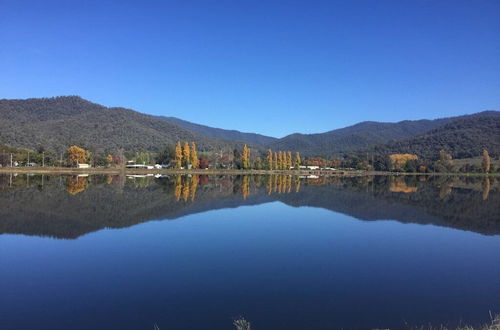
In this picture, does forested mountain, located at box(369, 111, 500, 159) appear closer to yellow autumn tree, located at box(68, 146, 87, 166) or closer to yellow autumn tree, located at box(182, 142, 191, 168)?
yellow autumn tree, located at box(182, 142, 191, 168)

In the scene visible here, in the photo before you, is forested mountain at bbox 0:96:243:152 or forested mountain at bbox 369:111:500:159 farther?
forested mountain at bbox 369:111:500:159

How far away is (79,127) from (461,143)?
→ 14639 cm

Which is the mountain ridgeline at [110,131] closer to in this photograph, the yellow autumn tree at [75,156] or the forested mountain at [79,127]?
the forested mountain at [79,127]

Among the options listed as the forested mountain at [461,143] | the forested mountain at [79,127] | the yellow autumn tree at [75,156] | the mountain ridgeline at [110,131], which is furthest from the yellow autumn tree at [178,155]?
the forested mountain at [461,143]

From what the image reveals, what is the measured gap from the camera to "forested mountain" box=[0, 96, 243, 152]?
110m

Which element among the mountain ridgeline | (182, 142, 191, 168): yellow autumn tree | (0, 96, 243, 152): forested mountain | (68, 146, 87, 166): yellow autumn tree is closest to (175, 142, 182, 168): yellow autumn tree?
(182, 142, 191, 168): yellow autumn tree

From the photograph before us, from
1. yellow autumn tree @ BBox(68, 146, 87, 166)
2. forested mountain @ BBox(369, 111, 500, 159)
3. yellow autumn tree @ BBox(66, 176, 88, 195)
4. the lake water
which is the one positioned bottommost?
the lake water

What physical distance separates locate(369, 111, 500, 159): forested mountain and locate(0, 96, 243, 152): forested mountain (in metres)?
85.3

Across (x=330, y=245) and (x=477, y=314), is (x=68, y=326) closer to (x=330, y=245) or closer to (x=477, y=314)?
(x=477, y=314)

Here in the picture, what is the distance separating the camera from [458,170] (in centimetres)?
10856

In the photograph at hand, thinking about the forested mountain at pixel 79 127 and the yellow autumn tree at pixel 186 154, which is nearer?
the yellow autumn tree at pixel 186 154

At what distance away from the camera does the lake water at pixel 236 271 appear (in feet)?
20.8

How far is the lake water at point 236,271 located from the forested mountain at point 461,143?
13946 centimetres

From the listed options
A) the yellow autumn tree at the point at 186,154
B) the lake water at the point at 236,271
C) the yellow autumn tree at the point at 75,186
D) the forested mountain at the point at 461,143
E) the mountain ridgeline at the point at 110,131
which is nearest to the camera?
the lake water at the point at 236,271
